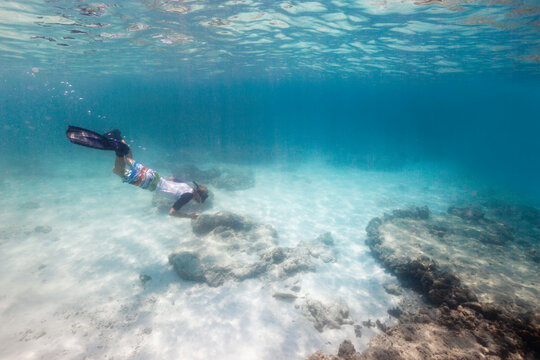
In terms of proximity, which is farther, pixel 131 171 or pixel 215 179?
pixel 215 179

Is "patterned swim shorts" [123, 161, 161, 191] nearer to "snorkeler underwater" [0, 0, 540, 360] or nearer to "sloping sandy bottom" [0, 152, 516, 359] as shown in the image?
"snorkeler underwater" [0, 0, 540, 360]

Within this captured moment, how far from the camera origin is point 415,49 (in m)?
18.8

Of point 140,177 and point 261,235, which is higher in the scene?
point 140,177

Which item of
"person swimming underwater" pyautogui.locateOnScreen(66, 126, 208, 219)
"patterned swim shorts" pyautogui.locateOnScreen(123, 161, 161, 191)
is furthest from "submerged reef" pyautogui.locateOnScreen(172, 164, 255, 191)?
"patterned swim shorts" pyautogui.locateOnScreen(123, 161, 161, 191)

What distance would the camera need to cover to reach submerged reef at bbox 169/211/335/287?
27.1 ft

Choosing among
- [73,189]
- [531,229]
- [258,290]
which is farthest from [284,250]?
[73,189]

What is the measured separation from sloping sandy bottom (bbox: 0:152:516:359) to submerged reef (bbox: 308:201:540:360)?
1549 mm

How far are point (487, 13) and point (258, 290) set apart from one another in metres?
17.1

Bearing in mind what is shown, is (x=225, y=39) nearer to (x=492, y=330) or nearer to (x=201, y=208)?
(x=201, y=208)

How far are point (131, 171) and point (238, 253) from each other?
16.1 feet

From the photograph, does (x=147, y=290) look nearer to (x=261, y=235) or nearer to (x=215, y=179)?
(x=261, y=235)

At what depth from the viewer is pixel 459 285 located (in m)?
5.72

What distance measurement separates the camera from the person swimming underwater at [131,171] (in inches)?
222

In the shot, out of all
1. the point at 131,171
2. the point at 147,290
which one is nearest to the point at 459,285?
the point at 131,171
